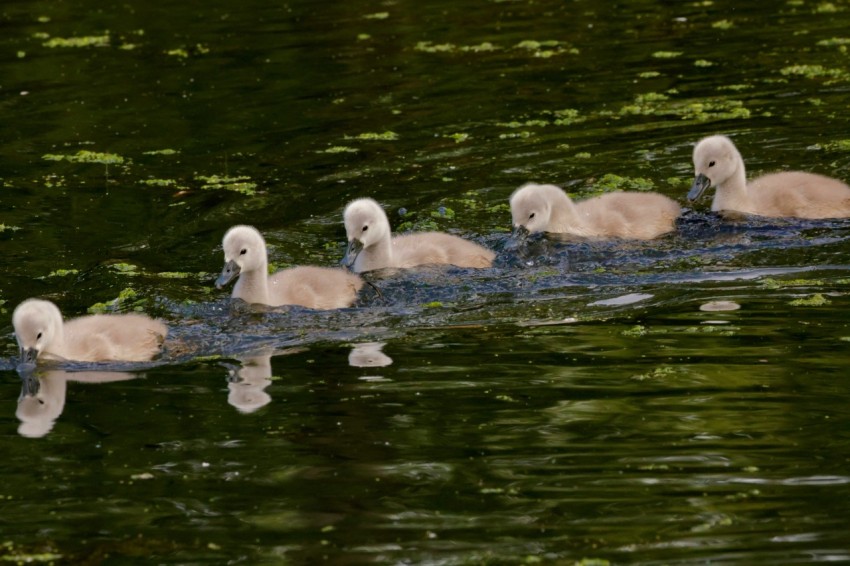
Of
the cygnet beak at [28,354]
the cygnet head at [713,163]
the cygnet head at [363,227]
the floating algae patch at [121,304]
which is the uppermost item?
the cygnet head at [713,163]

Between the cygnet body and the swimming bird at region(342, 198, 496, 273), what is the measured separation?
395 millimetres

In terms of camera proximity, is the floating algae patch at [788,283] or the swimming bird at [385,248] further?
the swimming bird at [385,248]

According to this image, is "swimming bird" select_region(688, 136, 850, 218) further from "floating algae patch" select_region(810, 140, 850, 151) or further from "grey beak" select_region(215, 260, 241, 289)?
"grey beak" select_region(215, 260, 241, 289)

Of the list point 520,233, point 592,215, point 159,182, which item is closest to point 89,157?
point 159,182

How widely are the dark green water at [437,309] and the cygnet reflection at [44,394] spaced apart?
0.7 inches

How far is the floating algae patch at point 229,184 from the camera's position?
10.1 metres

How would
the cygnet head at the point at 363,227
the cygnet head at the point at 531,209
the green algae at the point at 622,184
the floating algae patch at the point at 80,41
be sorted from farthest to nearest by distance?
the floating algae patch at the point at 80,41
the green algae at the point at 622,184
the cygnet head at the point at 531,209
the cygnet head at the point at 363,227

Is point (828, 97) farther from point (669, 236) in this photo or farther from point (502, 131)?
point (669, 236)

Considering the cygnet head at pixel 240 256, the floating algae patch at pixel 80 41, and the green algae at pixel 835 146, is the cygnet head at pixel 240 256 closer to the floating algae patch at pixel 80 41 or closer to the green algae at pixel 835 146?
the green algae at pixel 835 146

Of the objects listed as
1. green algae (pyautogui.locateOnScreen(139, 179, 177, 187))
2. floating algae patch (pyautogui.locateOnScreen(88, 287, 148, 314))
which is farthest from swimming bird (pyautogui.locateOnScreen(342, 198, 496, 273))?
green algae (pyautogui.locateOnScreen(139, 179, 177, 187))

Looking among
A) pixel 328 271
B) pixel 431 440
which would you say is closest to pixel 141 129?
pixel 328 271

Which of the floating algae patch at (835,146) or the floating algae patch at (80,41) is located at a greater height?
the floating algae patch at (80,41)

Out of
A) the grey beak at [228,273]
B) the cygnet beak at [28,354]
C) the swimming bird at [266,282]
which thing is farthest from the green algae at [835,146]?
the cygnet beak at [28,354]

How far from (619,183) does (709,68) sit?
3.20 m
